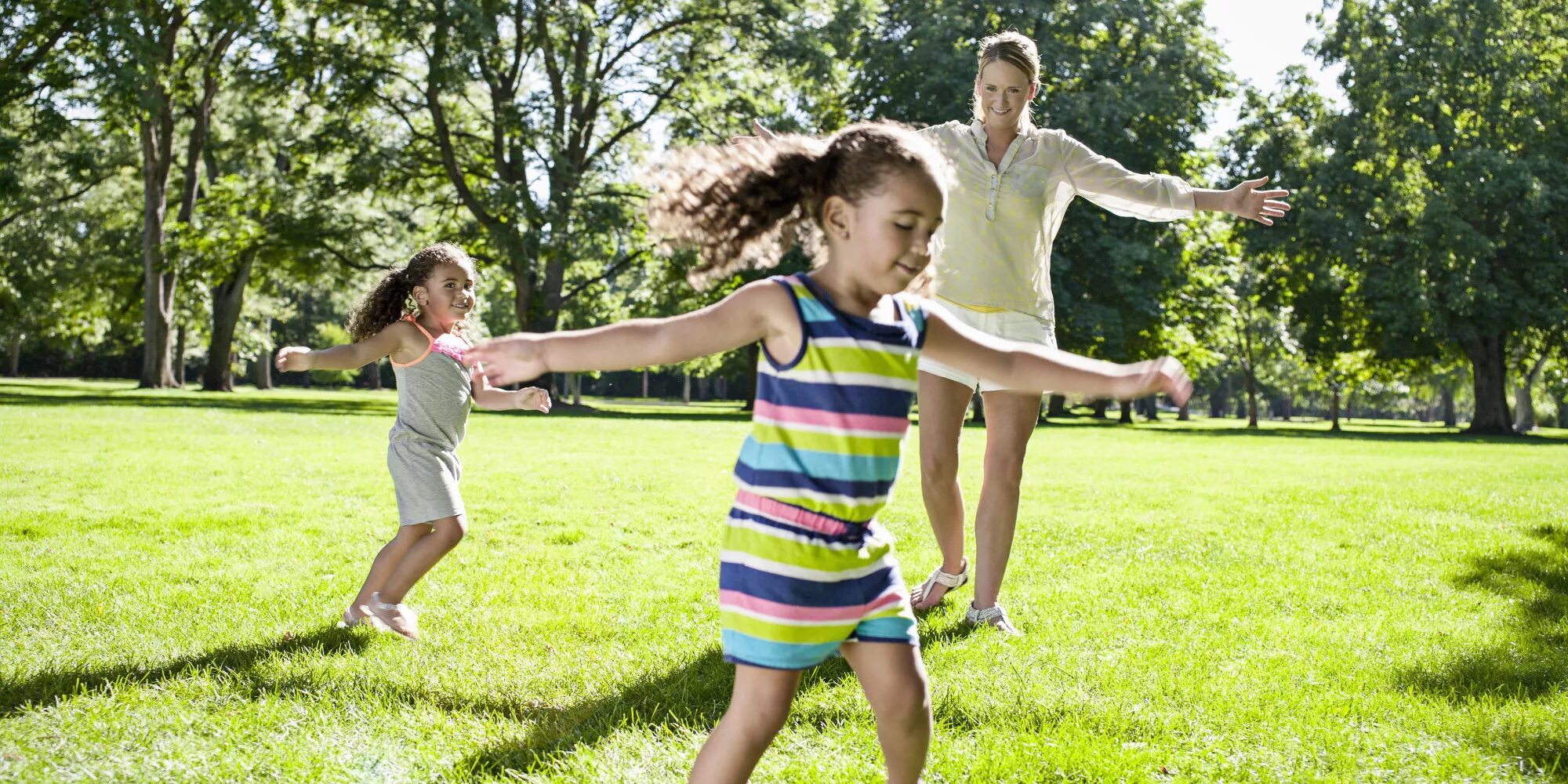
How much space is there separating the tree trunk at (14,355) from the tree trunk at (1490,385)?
61.5 m

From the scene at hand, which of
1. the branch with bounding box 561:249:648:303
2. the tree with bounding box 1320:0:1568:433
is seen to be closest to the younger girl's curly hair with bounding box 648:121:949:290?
the branch with bounding box 561:249:648:303

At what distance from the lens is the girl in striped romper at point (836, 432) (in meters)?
2.22

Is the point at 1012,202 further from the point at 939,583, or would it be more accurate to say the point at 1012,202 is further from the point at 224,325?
the point at 224,325

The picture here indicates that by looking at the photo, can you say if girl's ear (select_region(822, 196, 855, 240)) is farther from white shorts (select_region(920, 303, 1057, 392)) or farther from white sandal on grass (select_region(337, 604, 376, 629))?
white sandal on grass (select_region(337, 604, 376, 629))

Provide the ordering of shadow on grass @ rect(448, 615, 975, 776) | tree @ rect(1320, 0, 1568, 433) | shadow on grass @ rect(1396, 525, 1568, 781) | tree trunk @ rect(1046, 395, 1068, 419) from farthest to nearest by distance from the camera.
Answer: tree trunk @ rect(1046, 395, 1068, 419)
tree @ rect(1320, 0, 1568, 433)
shadow on grass @ rect(1396, 525, 1568, 781)
shadow on grass @ rect(448, 615, 975, 776)

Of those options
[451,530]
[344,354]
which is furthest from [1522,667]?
[344,354]

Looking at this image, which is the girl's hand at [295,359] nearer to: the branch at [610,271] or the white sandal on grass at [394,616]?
the white sandal on grass at [394,616]

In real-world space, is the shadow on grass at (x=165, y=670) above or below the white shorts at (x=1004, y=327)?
below

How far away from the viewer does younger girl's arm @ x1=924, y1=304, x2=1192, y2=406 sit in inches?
Answer: 92.0

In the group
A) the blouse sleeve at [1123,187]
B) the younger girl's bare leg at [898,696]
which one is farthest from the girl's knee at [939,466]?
the younger girl's bare leg at [898,696]

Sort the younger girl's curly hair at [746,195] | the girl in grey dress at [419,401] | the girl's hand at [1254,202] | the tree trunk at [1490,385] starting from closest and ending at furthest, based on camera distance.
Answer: the younger girl's curly hair at [746,195], the girl's hand at [1254,202], the girl in grey dress at [419,401], the tree trunk at [1490,385]

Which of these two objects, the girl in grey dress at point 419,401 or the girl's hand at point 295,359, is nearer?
the girl's hand at point 295,359

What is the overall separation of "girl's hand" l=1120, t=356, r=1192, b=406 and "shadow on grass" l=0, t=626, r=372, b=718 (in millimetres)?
3063

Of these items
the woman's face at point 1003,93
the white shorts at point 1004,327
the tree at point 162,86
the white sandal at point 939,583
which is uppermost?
the tree at point 162,86
